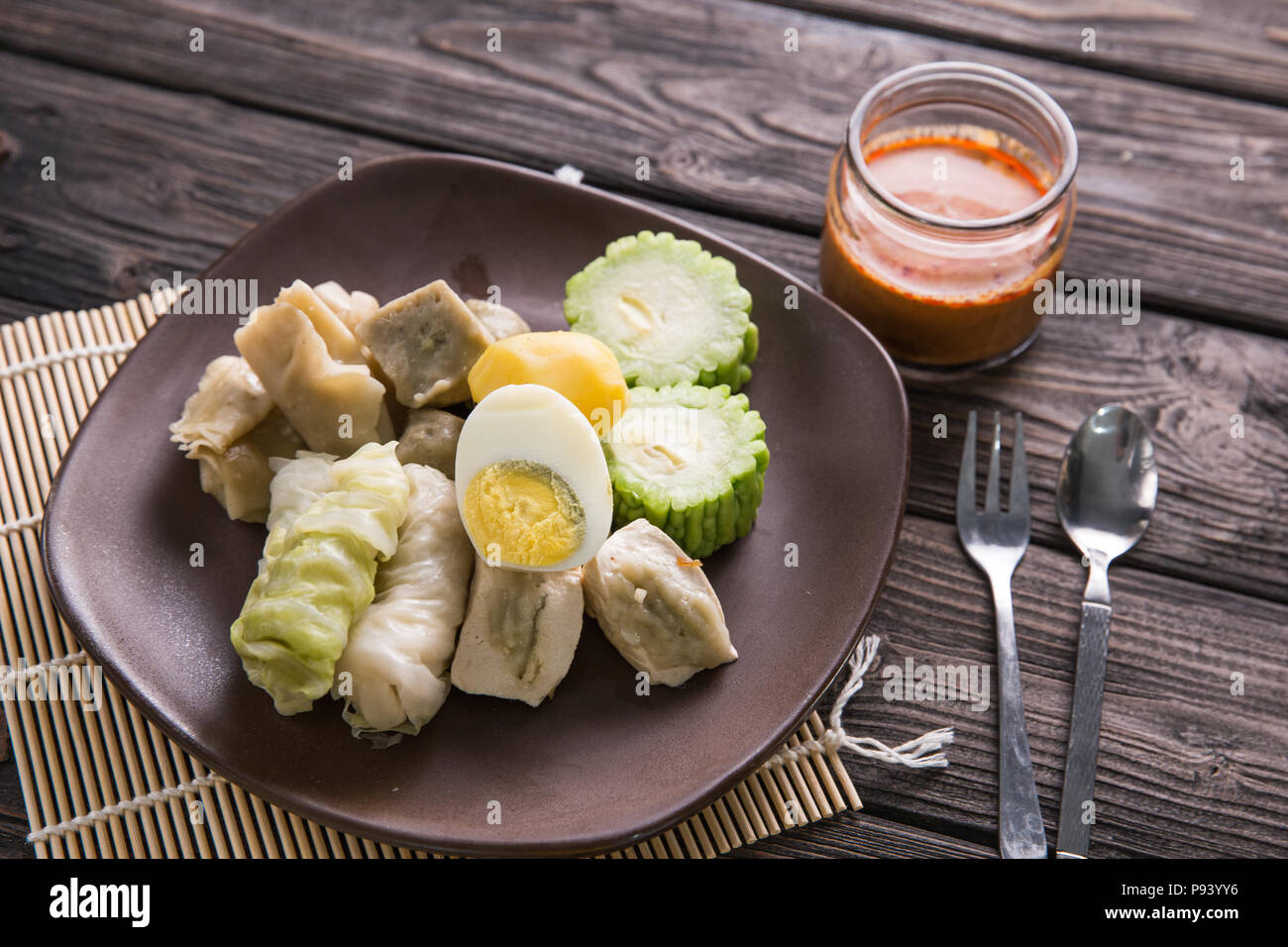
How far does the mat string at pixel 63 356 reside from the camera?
3287 millimetres

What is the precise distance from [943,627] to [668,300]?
3.75 feet

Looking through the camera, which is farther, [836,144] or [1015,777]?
[836,144]

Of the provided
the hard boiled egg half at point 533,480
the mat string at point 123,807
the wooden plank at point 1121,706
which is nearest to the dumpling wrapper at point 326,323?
the hard boiled egg half at point 533,480

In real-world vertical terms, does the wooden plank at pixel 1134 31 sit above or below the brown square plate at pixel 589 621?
above

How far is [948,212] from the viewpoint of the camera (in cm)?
326

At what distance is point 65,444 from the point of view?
3.19 m

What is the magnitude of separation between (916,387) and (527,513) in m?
1.41

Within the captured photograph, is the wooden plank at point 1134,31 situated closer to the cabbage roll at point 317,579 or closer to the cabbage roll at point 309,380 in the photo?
the cabbage roll at point 309,380

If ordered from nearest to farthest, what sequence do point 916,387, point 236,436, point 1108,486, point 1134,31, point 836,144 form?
point 236,436, point 1108,486, point 916,387, point 836,144, point 1134,31

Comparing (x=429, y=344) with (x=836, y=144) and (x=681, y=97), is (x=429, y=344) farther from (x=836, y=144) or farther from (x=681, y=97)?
(x=836, y=144)

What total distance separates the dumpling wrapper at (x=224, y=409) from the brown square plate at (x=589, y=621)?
0.17 meters

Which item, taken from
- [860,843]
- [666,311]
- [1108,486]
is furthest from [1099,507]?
[666,311]

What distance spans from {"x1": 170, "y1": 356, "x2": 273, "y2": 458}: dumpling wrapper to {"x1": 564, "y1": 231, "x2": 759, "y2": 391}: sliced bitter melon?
2.75 ft
